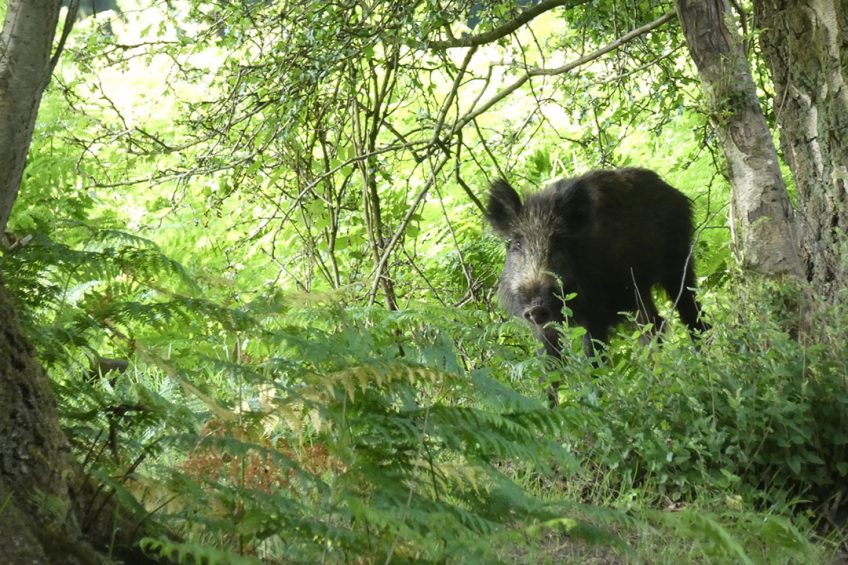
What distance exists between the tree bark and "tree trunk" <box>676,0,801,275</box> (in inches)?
145

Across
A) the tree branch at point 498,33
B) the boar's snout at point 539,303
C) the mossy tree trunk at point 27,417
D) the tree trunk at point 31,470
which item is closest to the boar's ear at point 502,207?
the boar's snout at point 539,303

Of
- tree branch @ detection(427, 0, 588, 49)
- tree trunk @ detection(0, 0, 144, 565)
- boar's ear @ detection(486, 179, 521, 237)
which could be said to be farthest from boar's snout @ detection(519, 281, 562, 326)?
tree trunk @ detection(0, 0, 144, 565)

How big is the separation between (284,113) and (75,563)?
4.88 metres

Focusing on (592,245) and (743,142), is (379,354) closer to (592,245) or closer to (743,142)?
(743,142)

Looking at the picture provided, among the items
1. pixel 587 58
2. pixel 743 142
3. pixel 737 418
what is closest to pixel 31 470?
pixel 737 418

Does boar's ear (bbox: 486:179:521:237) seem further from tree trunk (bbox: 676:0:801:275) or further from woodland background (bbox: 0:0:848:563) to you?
tree trunk (bbox: 676:0:801:275)

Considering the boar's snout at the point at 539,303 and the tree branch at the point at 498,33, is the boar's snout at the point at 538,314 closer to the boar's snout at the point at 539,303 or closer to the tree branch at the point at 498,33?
the boar's snout at the point at 539,303

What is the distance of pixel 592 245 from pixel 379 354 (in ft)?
19.6

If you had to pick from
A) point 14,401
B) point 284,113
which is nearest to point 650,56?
point 284,113

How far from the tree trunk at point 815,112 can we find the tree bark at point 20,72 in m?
4.47

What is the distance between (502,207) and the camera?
8.83 meters

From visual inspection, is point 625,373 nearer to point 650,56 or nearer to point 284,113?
point 284,113

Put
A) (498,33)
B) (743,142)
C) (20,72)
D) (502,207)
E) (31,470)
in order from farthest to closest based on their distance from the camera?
1. (502,207)
2. (498,33)
3. (743,142)
4. (20,72)
5. (31,470)

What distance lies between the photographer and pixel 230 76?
7.36 metres
